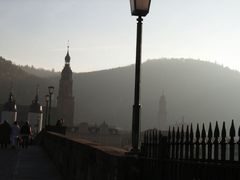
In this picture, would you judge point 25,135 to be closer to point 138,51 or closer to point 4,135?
point 4,135

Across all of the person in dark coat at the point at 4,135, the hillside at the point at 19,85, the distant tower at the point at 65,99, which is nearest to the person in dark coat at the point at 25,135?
the person in dark coat at the point at 4,135

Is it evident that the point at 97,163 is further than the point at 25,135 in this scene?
No

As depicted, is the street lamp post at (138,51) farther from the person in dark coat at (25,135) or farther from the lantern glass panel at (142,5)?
the person in dark coat at (25,135)

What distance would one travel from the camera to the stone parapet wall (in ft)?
20.1

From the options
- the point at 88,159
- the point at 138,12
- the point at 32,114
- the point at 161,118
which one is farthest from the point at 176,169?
the point at 161,118

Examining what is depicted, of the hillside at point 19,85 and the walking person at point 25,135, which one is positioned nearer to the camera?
the walking person at point 25,135

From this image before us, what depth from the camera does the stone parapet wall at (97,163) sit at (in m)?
6.14

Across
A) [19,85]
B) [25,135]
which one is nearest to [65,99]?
[19,85]

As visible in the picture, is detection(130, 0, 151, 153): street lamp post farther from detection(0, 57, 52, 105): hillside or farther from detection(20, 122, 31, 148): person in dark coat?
detection(0, 57, 52, 105): hillside

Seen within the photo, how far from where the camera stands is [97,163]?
314 inches

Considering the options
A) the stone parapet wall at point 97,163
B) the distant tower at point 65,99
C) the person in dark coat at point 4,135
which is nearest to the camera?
the stone parapet wall at point 97,163

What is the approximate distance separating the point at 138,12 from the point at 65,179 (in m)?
6.39

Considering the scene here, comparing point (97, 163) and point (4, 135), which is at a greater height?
point (97, 163)

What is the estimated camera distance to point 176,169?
16.6ft
